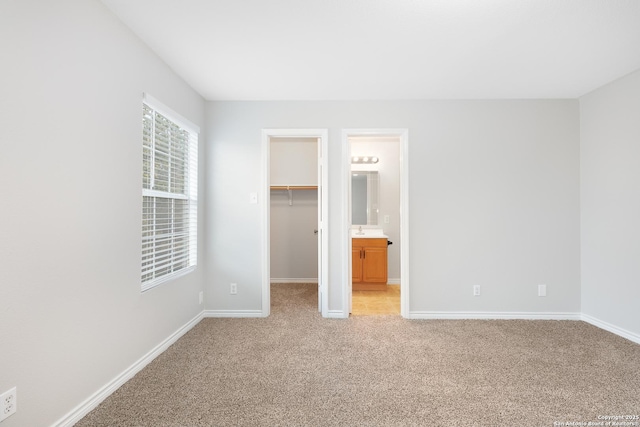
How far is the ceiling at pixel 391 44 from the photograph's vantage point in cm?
194

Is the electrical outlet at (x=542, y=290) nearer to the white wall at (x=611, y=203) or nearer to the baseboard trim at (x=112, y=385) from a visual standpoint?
the white wall at (x=611, y=203)

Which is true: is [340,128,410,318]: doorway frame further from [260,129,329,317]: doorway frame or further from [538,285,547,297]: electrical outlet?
[538,285,547,297]: electrical outlet

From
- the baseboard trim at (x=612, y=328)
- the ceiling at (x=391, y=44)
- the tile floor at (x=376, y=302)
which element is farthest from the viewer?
the tile floor at (x=376, y=302)

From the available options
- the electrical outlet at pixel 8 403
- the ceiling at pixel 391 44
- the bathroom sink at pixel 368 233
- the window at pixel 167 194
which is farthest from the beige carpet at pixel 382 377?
the ceiling at pixel 391 44

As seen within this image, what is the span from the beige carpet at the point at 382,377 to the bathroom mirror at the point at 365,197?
2.23 metres

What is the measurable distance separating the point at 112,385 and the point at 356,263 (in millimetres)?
3377

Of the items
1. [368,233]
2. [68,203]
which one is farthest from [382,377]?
[368,233]

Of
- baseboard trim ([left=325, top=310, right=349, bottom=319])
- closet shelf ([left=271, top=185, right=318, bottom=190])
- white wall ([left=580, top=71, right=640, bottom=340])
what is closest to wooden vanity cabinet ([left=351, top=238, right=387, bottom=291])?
Answer: closet shelf ([left=271, top=185, right=318, bottom=190])

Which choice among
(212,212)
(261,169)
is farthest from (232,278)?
(261,169)

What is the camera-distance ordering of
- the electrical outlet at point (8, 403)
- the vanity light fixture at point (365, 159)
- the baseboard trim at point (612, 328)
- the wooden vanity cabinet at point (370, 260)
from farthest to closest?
the vanity light fixture at point (365, 159) → the wooden vanity cabinet at point (370, 260) → the baseboard trim at point (612, 328) → the electrical outlet at point (8, 403)

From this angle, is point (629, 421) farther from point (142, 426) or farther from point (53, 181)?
point (53, 181)

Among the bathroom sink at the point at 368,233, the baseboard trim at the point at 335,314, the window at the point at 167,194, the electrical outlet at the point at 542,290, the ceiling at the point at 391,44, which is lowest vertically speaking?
the baseboard trim at the point at 335,314

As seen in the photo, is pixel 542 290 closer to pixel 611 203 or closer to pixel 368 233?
pixel 611 203

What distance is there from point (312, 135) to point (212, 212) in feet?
4.71
